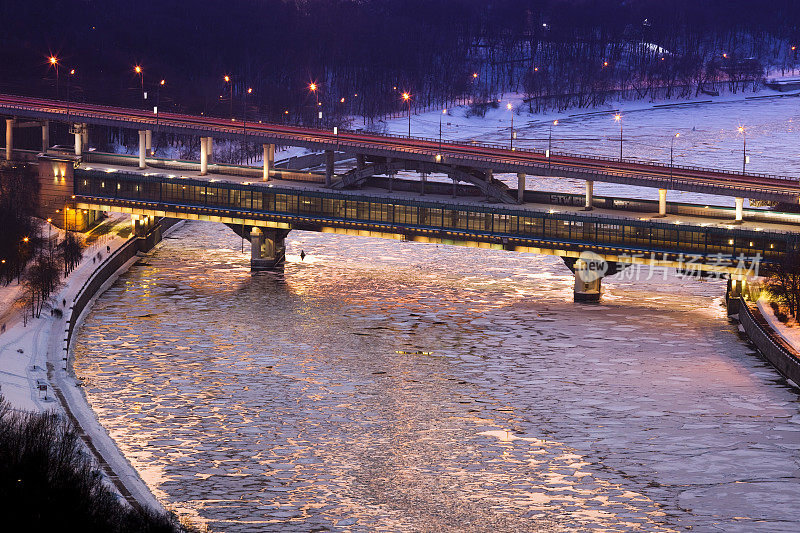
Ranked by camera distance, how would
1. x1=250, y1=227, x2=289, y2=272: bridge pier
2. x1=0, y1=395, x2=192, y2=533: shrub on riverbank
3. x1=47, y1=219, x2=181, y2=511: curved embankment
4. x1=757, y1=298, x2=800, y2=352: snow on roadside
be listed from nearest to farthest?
x1=0, y1=395, x2=192, y2=533: shrub on riverbank < x1=47, y1=219, x2=181, y2=511: curved embankment < x1=757, y1=298, x2=800, y2=352: snow on roadside < x1=250, y1=227, x2=289, y2=272: bridge pier

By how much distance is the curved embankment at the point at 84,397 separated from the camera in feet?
231

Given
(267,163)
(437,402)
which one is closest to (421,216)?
(267,163)

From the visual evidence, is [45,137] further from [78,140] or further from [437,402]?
[437,402]

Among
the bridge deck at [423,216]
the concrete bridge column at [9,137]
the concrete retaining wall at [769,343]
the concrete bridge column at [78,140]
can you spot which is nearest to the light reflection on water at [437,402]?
the concrete retaining wall at [769,343]

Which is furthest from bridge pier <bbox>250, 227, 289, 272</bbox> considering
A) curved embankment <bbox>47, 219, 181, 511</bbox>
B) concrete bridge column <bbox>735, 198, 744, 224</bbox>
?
concrete bridge column <bbox>735, 198, 744, 224</bbox>

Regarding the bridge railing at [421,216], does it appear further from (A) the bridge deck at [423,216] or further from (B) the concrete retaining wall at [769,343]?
(B) the concrete retaining wall at [769,343]

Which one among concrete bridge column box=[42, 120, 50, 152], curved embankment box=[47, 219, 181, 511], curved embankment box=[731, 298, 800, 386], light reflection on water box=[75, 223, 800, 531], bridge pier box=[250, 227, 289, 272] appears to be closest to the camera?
light reflection on water box=[75, 223, 800, 531]

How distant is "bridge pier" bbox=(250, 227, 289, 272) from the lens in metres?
134

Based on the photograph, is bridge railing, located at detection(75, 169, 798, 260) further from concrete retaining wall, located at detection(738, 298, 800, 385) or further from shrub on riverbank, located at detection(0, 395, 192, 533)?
shrub on riverbank, located at detection(0, 395, 192, 533)

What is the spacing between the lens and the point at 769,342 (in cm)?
9819

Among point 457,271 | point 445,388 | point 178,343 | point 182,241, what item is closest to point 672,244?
point 457,271

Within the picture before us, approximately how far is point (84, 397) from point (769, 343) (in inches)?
1932

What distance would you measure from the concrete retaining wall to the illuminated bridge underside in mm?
7241

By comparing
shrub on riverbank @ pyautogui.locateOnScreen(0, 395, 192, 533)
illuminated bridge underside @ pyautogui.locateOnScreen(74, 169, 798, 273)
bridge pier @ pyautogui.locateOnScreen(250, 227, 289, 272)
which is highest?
illuminated bridge underside @ pyautogui.locateOnScreen(74, 169, 798, 273)
